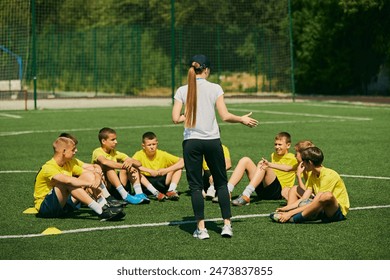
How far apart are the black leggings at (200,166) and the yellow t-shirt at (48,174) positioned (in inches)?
79.0

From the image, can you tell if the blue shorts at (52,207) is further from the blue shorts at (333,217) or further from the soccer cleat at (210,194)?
the blue shorts at (333,217)

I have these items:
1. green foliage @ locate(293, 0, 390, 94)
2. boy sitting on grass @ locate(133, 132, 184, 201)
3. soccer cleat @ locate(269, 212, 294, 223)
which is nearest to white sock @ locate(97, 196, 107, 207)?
boy sitting on grass @ locate(133, 132, 184, 201)

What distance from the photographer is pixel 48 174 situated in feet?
33.0

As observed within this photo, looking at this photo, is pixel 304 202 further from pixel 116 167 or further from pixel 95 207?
pixel 116 167

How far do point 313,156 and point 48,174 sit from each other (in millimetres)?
3228

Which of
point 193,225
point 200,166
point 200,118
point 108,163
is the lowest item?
point 193,225

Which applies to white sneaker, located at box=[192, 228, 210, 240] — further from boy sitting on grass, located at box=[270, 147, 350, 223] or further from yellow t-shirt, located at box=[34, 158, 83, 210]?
yellow t-shirt, located at box=[34, 158, 83, 210]

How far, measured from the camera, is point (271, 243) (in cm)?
869

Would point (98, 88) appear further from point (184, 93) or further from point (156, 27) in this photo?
point (184, 93)

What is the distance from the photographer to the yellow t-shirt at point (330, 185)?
9.63 metres

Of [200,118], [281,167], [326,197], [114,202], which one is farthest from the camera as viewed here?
[281,167]

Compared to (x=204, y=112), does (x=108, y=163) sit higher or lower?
lower

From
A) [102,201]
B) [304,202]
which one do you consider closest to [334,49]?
[304,202]

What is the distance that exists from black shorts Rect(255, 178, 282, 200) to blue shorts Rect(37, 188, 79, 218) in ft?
8.86
